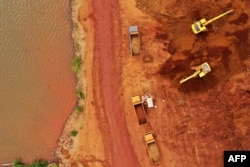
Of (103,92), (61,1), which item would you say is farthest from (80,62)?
(61,1)

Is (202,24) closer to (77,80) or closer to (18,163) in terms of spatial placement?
(77,80)

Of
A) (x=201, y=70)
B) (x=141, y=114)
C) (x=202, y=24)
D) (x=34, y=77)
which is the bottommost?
(x=141, y=114)

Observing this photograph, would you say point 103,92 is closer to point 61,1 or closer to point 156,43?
point 156,43

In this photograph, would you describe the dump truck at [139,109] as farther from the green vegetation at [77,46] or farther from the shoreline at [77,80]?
the green vegetation at [77,46]

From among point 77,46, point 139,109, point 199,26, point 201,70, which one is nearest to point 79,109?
point 139,109

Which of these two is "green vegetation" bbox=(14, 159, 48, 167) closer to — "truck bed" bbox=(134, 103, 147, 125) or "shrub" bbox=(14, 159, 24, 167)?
"shrub" bbox=(14, 159, 24, 167)

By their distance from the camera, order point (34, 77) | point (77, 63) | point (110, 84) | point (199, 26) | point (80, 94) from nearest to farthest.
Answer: point (199, 26), point (110, 84), point (77, 63), point (80, 94), point (34, 77)

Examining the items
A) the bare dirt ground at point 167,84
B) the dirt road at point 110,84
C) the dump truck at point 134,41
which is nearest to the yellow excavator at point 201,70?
the bare dirt ground at point 167,84
